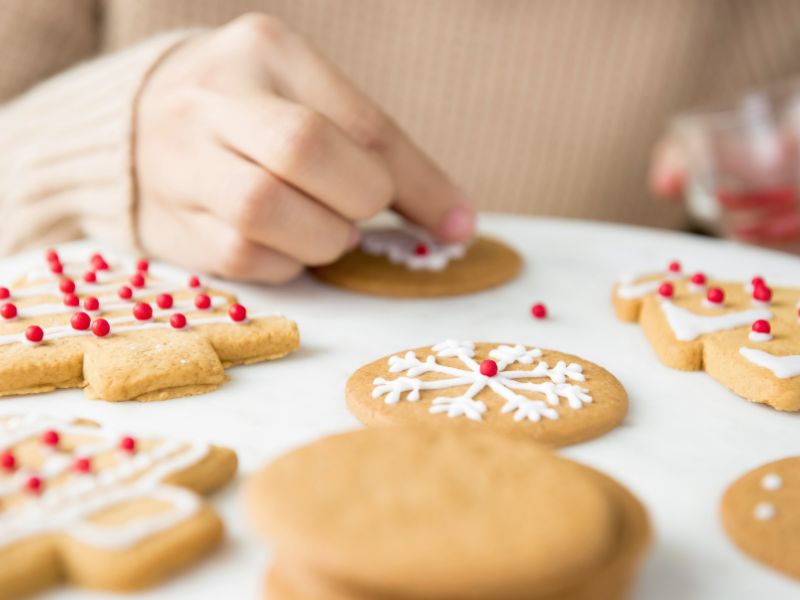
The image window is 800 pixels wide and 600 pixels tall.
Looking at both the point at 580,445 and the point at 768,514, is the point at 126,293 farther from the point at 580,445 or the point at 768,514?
the point at 768,514

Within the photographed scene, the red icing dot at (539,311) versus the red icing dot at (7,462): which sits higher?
the red icing dot at (7,462)

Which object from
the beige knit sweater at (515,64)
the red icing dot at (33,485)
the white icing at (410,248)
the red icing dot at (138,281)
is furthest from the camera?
the beige knit sweater at (515,64)

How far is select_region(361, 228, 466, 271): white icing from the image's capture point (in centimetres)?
94

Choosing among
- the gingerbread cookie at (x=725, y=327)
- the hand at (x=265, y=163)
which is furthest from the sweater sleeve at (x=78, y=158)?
the gingerbread cookie at (x=725, y=327)

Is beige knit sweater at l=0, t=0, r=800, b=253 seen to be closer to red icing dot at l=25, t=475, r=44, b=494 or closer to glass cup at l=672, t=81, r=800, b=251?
glass cup at l=672, t=81, r=800, b=251

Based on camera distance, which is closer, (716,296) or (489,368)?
(489,368)

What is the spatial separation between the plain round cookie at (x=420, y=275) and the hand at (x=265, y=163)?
0.10ft

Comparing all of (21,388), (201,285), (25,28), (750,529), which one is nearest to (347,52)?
(25,28)

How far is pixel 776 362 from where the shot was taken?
0.66 m

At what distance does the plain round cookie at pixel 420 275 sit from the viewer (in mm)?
877

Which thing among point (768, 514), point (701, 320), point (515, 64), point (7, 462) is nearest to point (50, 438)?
point (7, 462)

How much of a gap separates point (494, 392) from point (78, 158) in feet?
2.06

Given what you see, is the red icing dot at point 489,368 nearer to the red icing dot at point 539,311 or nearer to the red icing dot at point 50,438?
the red icing dot at point 539,311

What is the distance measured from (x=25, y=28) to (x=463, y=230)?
2.61ft
